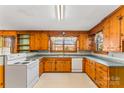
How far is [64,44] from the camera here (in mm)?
10008

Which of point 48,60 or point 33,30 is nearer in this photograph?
point 48,60

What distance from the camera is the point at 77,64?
886cm

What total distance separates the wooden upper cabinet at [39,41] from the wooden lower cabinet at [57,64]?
991 mm

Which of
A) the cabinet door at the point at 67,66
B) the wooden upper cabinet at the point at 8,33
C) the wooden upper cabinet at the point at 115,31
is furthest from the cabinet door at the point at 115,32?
the wooden upper cabinet at the point at 8,33

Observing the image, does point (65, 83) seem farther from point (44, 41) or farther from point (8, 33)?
point (8, 33)

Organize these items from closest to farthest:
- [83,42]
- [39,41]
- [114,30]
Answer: [114,30], [39,41], [83,42]

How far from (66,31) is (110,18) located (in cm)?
466

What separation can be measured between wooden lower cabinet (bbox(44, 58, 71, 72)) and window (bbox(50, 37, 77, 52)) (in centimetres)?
112

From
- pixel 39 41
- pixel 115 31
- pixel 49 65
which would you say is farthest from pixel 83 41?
pixel 115 31

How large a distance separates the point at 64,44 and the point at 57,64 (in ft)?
5.15

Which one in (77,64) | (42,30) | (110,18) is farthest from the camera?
(42,30)
